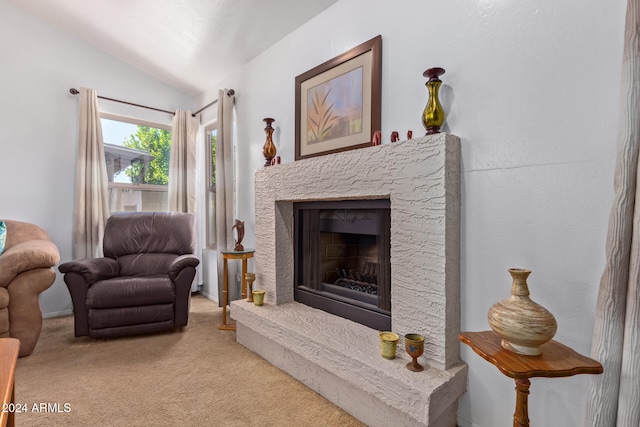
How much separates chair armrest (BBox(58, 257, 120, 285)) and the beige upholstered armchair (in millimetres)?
107

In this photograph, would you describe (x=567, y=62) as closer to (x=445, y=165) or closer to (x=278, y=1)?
(x=445, y=165)

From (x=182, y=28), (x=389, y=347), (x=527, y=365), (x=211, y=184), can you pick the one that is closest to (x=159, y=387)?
(x=389, y=347)

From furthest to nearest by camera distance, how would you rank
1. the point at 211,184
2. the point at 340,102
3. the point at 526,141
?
the point at 211,184, the point at 340,102, the point at 526,141

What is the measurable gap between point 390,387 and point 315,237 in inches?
48.4

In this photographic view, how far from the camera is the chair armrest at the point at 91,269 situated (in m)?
2.44

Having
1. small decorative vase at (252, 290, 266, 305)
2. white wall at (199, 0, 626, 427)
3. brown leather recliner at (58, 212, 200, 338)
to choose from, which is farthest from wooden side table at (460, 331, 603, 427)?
brown leather recliner at (58, 212, 200, 338)

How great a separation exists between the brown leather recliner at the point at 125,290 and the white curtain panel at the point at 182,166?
30.7 inches

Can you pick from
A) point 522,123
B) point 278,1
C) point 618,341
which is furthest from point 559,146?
point 278,1

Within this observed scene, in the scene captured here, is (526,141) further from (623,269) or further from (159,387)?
(159,387)

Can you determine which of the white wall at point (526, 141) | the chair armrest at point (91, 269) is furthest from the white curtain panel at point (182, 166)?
the white wall at point (526, 141)

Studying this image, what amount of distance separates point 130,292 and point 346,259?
1725 mm

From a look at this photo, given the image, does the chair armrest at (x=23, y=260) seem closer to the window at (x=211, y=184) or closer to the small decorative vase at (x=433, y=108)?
the window at (x=211, y=184)

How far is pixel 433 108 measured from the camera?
1555 mm

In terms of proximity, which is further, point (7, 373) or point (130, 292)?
point (130, 292)
